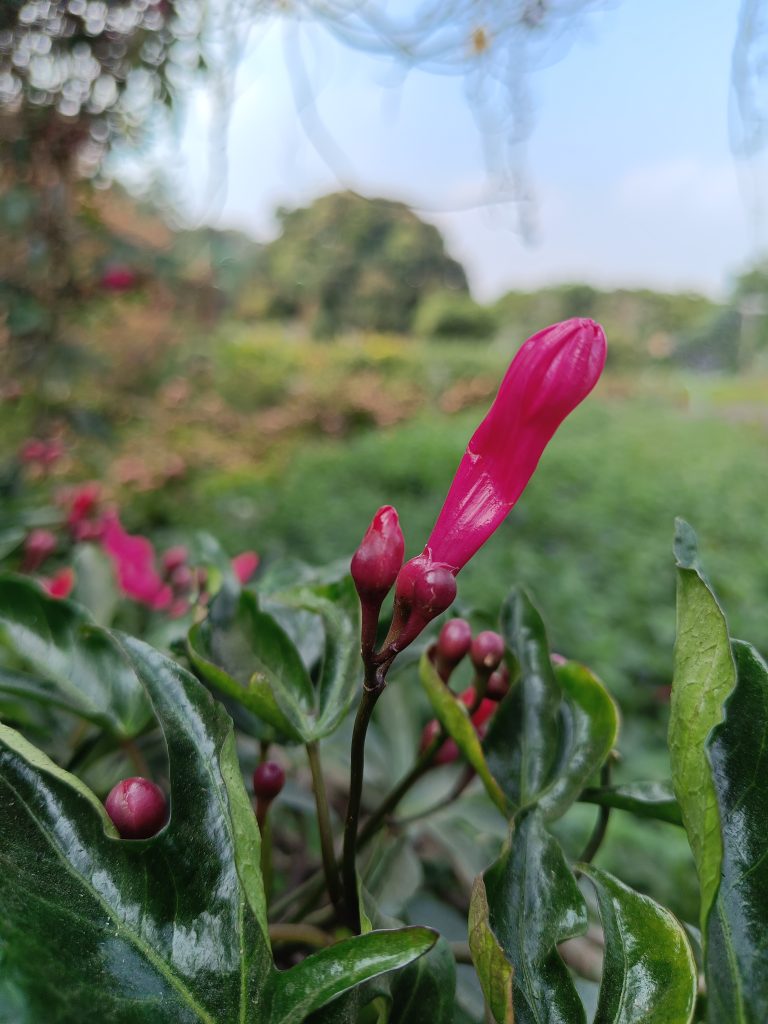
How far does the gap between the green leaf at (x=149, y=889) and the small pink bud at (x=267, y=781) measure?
0.09m

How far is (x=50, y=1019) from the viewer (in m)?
0.19

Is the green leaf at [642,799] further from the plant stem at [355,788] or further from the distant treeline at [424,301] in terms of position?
the distant treeline at [424,301]

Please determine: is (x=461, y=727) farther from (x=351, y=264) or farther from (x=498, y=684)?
(x=351, y=264)

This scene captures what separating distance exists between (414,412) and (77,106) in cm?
596

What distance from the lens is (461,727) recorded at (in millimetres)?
359

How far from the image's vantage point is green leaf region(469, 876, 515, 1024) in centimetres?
24

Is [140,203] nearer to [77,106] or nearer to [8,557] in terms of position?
[77,106]

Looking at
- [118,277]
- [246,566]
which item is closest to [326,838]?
[246,566]

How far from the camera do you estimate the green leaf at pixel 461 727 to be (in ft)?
1.17

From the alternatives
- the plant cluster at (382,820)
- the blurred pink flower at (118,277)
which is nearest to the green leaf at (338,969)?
the plant cluster at (382,820)

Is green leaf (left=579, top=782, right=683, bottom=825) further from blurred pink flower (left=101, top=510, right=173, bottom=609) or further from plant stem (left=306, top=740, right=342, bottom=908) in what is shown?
blurred pink flower (left=101, top=510, right=173, bottom=609)

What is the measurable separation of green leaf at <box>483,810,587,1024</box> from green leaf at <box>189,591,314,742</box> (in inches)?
4.6

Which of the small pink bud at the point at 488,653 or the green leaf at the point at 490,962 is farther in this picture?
the small pink bud at the point at 488,653

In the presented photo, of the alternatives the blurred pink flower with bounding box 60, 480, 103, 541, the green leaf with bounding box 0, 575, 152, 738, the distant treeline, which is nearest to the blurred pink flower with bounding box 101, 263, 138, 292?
the blurred pink flower with bounding box 60, 480, 103, 541
